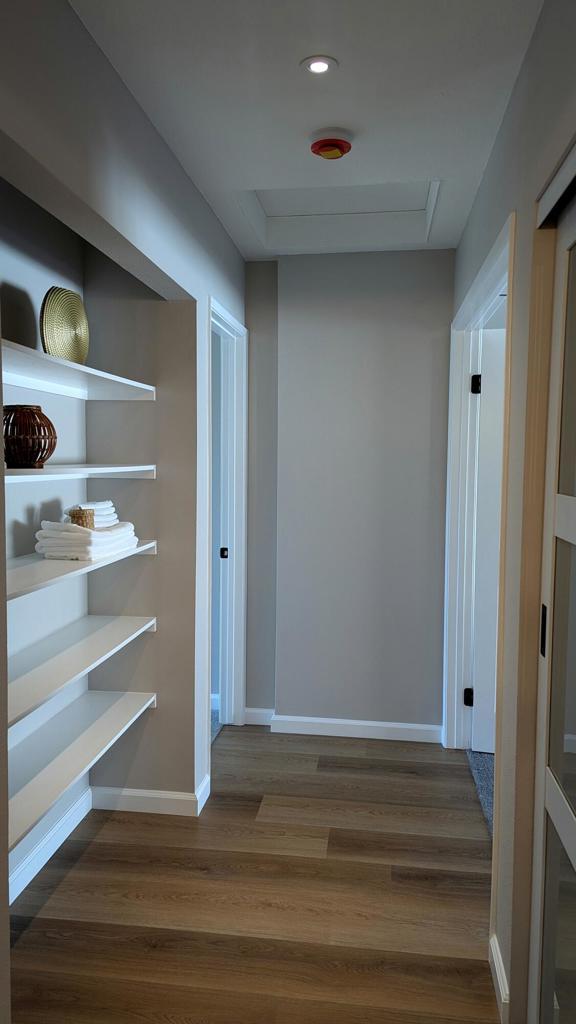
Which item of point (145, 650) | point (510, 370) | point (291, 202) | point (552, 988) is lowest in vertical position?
point (552, 988)

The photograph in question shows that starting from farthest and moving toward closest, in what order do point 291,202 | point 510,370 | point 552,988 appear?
1. point 291,202
2. point 510,370
3. point 552,988

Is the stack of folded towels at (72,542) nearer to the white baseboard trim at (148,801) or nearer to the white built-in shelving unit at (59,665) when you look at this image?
the white built-in shelving unit at (59,665)

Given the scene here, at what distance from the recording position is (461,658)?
3566mm

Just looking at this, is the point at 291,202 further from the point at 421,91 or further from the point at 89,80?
→ the point at 89,80

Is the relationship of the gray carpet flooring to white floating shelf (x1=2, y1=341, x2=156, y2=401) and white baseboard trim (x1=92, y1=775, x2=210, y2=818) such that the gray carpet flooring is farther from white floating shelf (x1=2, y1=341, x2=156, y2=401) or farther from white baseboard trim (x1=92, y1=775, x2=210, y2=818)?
white floating shelf (x1=2, y1=341, x2=156, y2=401)

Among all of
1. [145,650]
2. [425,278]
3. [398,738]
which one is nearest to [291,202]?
[425,278]

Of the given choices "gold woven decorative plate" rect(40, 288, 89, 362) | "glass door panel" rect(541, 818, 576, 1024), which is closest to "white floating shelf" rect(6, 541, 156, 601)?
"gold woven decorative plate" rect(40, 288, 89, 362)

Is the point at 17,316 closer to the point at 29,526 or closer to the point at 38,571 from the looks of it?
the point at 29,526

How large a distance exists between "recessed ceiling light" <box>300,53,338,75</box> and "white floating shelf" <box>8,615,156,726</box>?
1.77 m

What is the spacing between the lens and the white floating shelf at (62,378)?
6.16 feet

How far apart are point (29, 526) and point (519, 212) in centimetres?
173

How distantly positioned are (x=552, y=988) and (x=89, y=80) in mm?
2312

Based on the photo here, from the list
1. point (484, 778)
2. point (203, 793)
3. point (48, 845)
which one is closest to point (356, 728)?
point (484, 778)

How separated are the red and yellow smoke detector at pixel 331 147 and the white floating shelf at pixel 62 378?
0.97m
